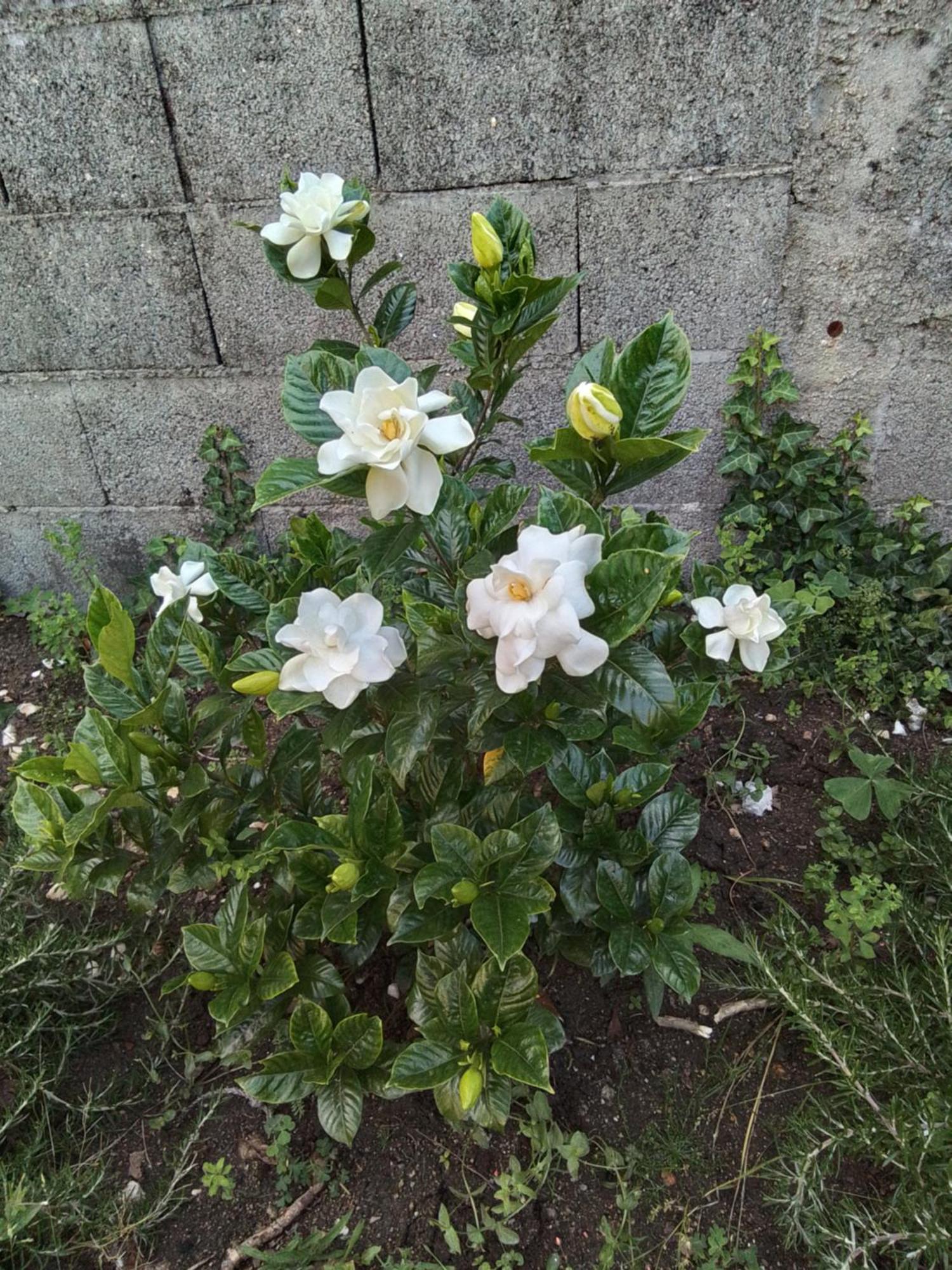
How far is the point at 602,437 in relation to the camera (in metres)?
1.08

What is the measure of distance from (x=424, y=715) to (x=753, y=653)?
1.92 ft

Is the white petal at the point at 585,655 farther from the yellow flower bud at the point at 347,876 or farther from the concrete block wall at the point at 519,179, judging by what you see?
the concrete block wall at the point at 519,179

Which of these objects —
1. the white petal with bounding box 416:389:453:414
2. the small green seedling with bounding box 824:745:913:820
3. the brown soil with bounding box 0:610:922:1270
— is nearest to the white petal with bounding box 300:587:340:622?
the white petal with bounding box 416:389:453:414

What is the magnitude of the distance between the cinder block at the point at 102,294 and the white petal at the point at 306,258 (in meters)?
1.29

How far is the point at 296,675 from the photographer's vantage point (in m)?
1.12

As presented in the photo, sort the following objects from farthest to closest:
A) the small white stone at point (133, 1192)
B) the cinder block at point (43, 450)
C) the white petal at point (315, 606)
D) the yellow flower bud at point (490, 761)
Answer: the cinder block at point (43, 450), the small white stone at point (133, 1192), the yellow flower bud at point (490, 761), the white petal at point (315, 606)

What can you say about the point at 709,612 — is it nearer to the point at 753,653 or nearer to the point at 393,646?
the point at 753,653

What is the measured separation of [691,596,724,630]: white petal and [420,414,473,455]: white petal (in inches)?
22.5

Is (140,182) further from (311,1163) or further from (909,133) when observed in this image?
(311,1163)

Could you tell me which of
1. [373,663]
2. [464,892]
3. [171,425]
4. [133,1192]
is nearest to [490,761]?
[464,892]

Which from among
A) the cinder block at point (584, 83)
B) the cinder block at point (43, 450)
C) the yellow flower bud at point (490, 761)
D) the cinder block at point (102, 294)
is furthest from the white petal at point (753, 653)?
the cinder block at point (43, 450)

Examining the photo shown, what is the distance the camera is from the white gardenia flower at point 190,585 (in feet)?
4.51

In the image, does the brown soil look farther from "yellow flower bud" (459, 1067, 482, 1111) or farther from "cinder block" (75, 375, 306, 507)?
"cinder block" (75, 375, 306, 507)

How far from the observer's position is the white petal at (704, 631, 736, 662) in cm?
138
